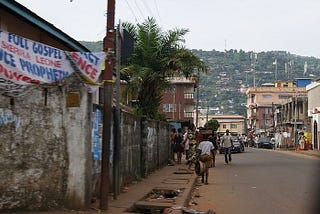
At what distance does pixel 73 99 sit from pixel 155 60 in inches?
605

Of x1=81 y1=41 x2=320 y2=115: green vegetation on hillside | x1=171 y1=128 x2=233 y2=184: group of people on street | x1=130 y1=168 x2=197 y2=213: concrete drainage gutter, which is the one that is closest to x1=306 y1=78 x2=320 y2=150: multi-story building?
x1=171 y1=128 x2=233 y2=184: group of people on street

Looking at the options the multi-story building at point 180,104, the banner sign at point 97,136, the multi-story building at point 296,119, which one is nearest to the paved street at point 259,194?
the banner sign at point 97,136

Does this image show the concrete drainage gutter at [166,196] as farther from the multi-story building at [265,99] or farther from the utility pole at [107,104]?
the multi-story building at [265,99]

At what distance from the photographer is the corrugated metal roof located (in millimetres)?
10828

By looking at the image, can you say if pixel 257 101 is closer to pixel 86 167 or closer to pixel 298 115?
pixel 298 115

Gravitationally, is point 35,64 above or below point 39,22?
below

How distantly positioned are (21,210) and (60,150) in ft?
4.17

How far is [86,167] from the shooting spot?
9.56m

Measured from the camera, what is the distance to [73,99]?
374 inches

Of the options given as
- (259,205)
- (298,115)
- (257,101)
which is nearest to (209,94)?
(257,101)

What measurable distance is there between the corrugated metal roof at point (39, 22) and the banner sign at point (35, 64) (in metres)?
1.62

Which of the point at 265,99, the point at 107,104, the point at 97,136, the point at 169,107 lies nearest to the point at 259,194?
the point at 97,136

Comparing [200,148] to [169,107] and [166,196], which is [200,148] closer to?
[166,196]

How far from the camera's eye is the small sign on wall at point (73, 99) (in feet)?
31.1
